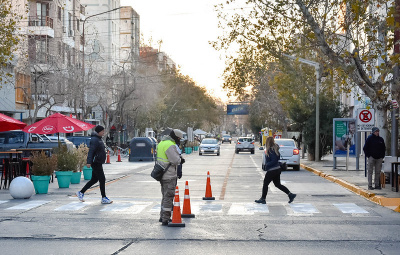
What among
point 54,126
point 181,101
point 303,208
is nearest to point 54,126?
point 54,126

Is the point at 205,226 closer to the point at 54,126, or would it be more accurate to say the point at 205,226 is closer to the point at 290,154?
the point at 54,126

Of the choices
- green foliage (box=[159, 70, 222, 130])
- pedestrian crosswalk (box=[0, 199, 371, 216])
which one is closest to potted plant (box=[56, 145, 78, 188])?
pedestrian crosswalk (box=[0, 199, 371, 216])

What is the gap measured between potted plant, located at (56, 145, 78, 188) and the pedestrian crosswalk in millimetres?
3888

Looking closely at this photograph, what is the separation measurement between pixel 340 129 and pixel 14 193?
18.2m

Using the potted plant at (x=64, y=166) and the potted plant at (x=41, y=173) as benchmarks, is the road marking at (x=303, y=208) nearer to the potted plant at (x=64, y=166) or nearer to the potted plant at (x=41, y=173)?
the potted plant at (x=41, y=173)

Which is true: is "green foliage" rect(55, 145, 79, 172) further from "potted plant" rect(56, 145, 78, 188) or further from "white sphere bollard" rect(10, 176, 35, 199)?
"white sphere bollard" rect(10, 176, 35, 199)

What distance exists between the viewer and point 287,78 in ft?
131

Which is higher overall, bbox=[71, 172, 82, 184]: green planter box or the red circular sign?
the red circular sign

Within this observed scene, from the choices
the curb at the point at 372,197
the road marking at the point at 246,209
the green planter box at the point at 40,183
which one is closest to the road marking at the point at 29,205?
the green planter box at the point at 40,183

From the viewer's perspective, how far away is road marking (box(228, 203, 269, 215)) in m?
13.7

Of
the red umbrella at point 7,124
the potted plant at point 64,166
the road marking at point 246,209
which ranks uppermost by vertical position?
the red umbrella at point 7,124

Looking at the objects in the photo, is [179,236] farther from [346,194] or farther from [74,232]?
[346,194]

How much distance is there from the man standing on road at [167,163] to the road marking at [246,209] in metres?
2.41

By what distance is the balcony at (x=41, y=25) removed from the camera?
50.8 meters
